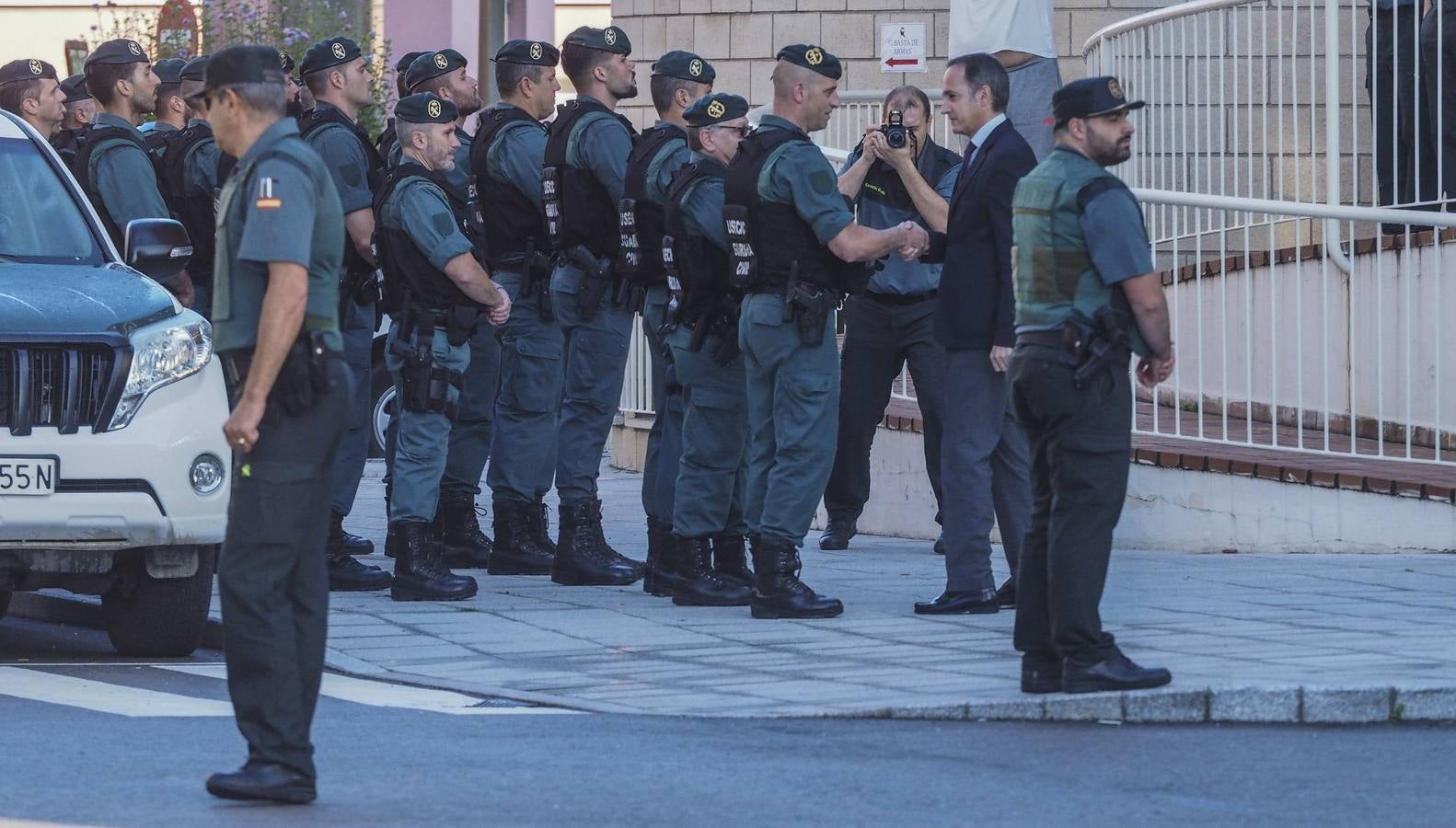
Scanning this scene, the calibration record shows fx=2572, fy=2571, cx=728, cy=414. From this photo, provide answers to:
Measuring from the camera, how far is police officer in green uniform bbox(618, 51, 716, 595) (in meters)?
9.73

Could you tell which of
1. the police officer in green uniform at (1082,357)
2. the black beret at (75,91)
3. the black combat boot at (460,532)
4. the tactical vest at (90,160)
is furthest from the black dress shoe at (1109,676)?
the black beret at (75,91)

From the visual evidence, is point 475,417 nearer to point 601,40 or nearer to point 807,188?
point 601,40

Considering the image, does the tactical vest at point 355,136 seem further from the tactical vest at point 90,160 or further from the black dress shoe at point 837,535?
the black dress shoe at point 837,535

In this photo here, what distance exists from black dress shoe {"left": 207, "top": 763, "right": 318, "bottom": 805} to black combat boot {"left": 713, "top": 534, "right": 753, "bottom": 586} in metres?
3.99

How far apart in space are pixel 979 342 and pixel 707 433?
117 cm

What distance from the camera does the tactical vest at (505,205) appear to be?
1045 centimetres

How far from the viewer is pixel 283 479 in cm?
606

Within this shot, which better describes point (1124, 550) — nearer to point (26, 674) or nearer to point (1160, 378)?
point (1160, 378)

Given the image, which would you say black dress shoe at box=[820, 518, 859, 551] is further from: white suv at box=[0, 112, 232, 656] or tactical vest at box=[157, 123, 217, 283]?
white suv at box=[0, 112, 232, 656]

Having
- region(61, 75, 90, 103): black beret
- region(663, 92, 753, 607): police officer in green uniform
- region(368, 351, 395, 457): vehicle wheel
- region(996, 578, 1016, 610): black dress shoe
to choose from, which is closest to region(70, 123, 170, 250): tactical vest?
region(61, 75, 90, 103): black beret

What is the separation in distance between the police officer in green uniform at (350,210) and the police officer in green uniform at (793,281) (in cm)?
171

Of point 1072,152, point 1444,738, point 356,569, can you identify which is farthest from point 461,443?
point 1444,738

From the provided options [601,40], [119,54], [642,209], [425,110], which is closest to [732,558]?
[642,209]

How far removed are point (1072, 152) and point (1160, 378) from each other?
2.28 ft
